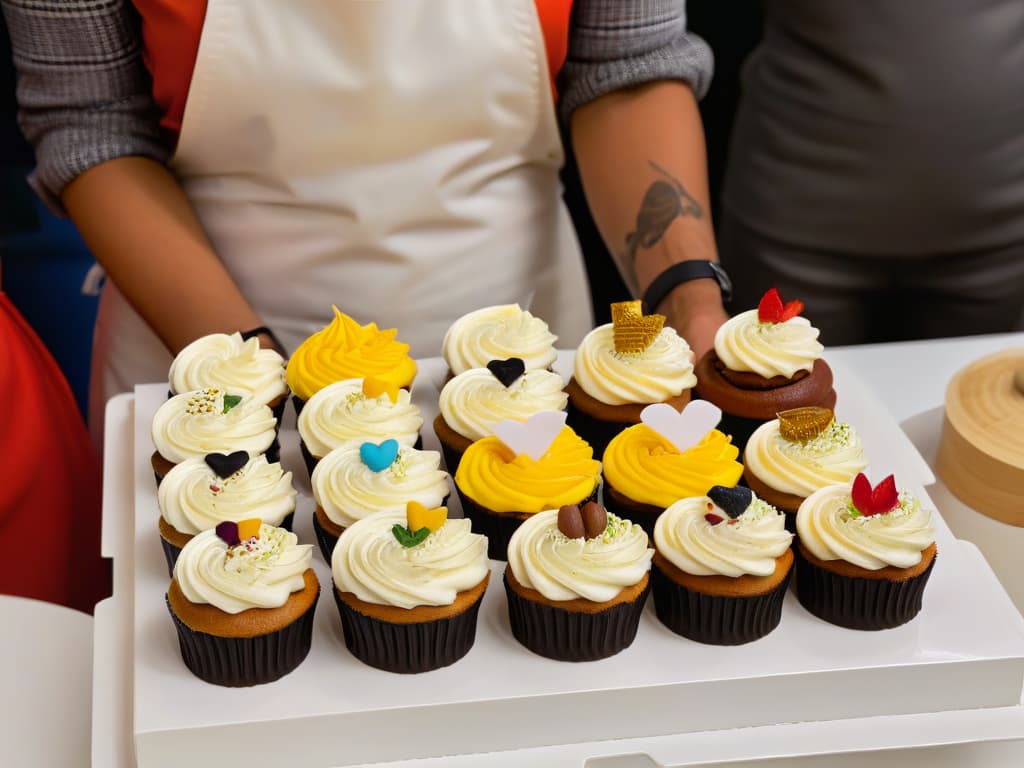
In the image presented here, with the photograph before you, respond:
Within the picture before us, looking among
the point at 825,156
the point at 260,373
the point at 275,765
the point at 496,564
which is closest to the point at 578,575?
the point at 496,564

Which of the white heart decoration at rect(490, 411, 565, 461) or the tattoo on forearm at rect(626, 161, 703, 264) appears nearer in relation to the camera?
the white heart decoration at rect(490, 411, 565, 461)

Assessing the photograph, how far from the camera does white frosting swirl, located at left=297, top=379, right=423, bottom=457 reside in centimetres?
158

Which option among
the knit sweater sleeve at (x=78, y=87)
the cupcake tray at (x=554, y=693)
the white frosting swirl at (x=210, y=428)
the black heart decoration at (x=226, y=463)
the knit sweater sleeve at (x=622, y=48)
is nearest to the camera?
the cupcake tray at (x=554, y=693)

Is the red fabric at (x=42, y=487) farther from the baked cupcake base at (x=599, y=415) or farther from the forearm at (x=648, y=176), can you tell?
the forearm at (x=648, y=176)

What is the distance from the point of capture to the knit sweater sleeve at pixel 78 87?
1821 millimetres

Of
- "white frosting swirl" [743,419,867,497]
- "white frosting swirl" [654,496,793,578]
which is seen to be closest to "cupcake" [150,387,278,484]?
"white frosting swirl" [654,496,793,578]

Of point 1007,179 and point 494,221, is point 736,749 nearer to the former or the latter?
point 494,221

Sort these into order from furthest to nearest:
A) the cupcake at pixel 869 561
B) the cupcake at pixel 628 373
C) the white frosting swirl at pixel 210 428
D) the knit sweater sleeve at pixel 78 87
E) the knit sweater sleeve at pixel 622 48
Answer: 1. the knit sweater sleeve at pixel 622 48
2. the knit sweater sleeve at pixel 78 87
3. the cupcake at pixel 628 373
4. the white frosting swirl at pixel 210 428
5. the cupcake at pixel 869 561

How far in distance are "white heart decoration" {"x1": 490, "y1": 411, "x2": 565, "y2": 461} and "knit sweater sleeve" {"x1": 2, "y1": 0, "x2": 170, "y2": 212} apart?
3.11 ft

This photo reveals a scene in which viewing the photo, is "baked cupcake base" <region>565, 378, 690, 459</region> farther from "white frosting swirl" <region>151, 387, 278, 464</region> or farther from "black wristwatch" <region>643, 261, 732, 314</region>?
"white frosting swirl" <region>151, 387, 278, 464</region>

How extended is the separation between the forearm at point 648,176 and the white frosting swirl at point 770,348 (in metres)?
0.38

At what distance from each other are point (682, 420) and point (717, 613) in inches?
11.0

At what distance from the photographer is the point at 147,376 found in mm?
2150

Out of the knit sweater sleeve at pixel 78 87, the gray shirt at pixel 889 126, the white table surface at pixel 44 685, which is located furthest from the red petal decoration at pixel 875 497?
the knit sweater sleeve at pixel 78 87
